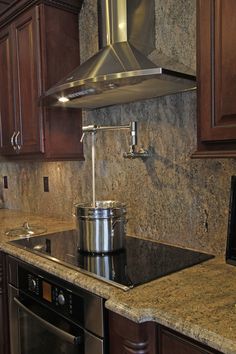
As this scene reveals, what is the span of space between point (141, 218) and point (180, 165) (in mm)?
386

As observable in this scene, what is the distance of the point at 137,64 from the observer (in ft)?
4.52

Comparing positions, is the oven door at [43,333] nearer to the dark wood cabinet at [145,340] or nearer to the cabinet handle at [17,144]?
the dark wood cabinet at [145,340]

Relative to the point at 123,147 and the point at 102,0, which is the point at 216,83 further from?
the point at 102,0

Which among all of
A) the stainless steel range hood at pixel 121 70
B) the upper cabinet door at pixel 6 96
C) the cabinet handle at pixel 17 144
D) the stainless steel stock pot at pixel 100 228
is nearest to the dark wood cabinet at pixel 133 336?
the stainless steel stock pot at pixel 100 228

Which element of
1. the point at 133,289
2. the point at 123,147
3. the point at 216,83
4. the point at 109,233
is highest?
the point at 216,83

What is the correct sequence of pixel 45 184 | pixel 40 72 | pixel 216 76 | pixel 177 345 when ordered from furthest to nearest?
pixel 45 184, pixel 40 72, pixel 216 76, pixel 177 345

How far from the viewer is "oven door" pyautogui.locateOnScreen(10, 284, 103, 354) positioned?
4.11 feet

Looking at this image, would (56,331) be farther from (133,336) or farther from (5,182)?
(5,182)

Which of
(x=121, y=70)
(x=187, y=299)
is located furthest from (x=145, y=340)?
(x=121, y=70)

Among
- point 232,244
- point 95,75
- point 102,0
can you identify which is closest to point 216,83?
point 95,75

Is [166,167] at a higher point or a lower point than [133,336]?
higher

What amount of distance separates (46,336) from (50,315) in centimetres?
12

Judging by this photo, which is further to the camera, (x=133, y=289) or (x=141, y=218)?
(x=141, y=218)

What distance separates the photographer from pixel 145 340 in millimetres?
1057
